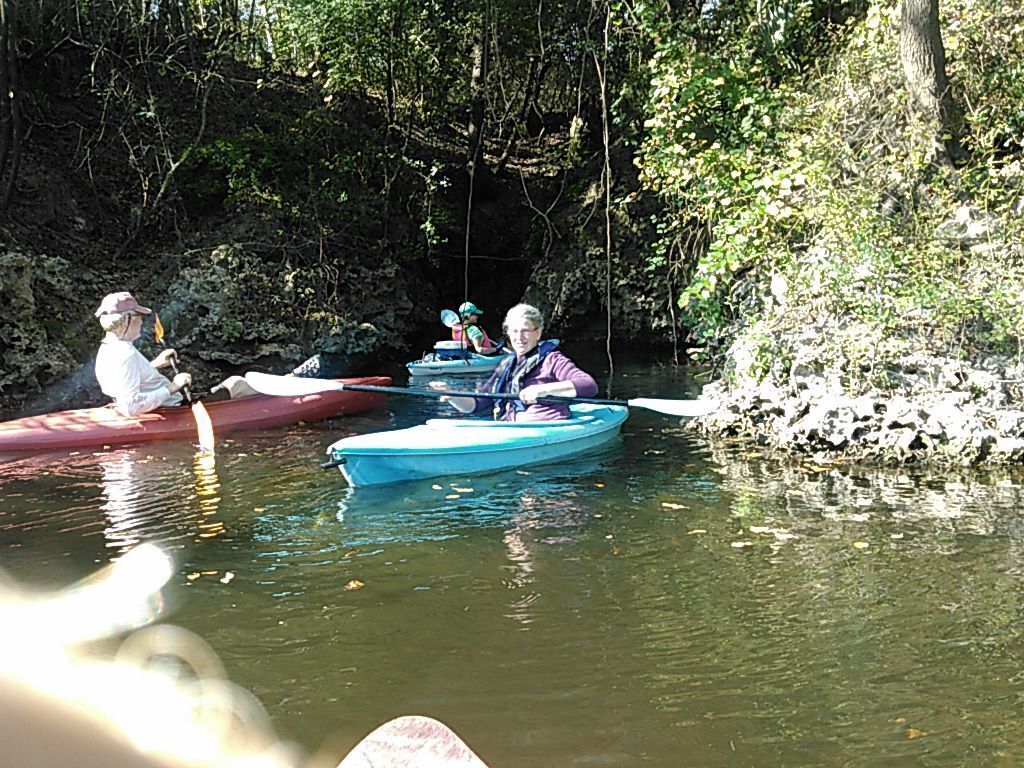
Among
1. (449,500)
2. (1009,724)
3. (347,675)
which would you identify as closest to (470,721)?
(347,675)

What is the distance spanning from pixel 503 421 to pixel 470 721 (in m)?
4.19

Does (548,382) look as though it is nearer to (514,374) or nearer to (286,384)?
(514,374)

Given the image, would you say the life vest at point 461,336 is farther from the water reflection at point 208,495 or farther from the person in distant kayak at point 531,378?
the water reflection at point 208,495

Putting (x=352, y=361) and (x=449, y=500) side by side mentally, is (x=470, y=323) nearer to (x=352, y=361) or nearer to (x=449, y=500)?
(x=352, y=361)

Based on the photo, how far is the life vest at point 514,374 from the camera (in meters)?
7.53

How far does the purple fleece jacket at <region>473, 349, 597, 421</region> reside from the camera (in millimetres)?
7309

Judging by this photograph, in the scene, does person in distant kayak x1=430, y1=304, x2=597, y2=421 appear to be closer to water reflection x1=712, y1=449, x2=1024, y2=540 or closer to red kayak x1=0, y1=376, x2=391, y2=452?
water reflection x1=712, y1=449, x2=1024, y2=540

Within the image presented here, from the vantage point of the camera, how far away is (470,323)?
43.1 ft

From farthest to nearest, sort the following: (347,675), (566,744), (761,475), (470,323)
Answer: (470,323), (761,475), (347,675), (566,744)

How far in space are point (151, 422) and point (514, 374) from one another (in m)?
3.40

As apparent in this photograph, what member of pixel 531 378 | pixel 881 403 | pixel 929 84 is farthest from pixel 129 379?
pixel 929 84

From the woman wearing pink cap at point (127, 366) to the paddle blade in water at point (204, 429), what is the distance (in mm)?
264

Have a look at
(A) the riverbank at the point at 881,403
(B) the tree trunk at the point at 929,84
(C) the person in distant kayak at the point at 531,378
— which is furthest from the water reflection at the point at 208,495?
(B) the tree trunk at the point at 929,84

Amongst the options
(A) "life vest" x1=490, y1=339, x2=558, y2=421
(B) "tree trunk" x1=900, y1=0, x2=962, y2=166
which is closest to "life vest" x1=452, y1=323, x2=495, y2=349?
(A) "life vest" x1=490, y1=339, x2=558, y2=421
